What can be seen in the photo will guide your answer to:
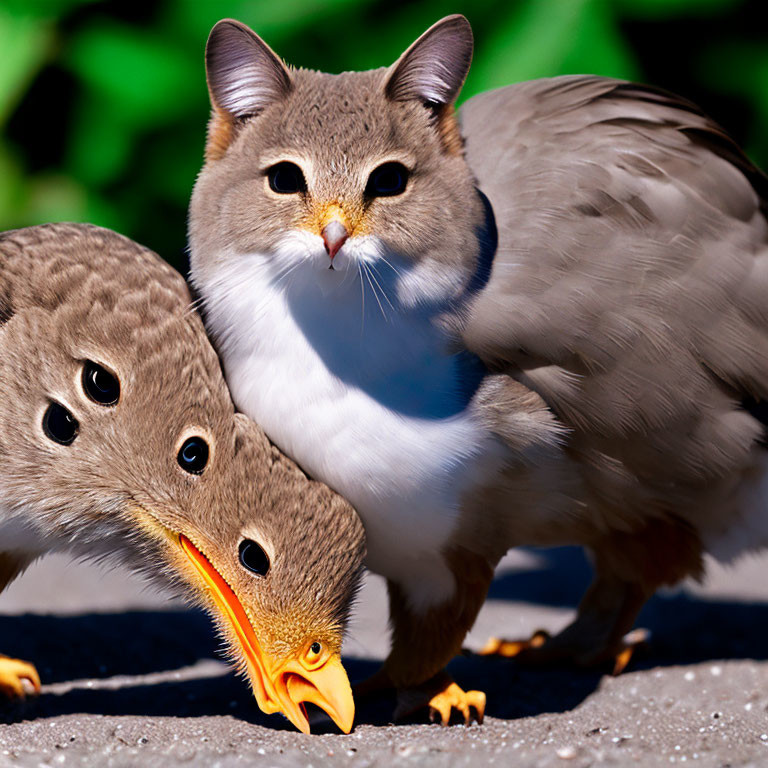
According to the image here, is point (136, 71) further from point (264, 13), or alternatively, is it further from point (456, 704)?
point (456, 704)

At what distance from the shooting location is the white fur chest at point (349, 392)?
1955 millimetres

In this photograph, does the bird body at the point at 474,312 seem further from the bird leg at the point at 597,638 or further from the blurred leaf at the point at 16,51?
the blurred leaf at the point at 16,51

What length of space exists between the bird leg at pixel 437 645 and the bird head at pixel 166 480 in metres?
0.30

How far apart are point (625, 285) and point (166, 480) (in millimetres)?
930

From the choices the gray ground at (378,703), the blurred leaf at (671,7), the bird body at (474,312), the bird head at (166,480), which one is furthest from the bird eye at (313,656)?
the blurred leaf at (671,7)

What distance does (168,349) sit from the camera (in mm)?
1959

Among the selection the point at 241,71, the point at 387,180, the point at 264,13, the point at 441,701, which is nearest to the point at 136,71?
the point at 264,13

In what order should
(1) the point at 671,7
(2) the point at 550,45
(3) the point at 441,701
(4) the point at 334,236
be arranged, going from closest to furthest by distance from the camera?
(4) the point at 334,236
(3) the point at 441,701
(2) the point at 550,45
(1) the point at 671,7

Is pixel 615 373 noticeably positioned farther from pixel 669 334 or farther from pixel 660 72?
pixel 660 72

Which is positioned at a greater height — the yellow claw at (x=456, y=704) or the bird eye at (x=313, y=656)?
the bird eye at (x=313, y=656)

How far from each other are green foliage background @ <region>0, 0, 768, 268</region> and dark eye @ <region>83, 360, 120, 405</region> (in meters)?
2.04

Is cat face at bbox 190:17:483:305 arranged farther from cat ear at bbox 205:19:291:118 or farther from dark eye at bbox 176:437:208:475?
dark eye at bbox 176:437:208:475

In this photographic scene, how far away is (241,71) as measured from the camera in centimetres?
204

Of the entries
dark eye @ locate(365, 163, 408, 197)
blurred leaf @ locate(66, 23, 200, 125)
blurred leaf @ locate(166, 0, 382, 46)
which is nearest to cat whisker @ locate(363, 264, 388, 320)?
dark eye @ locate(365, 163, 408, 197)
